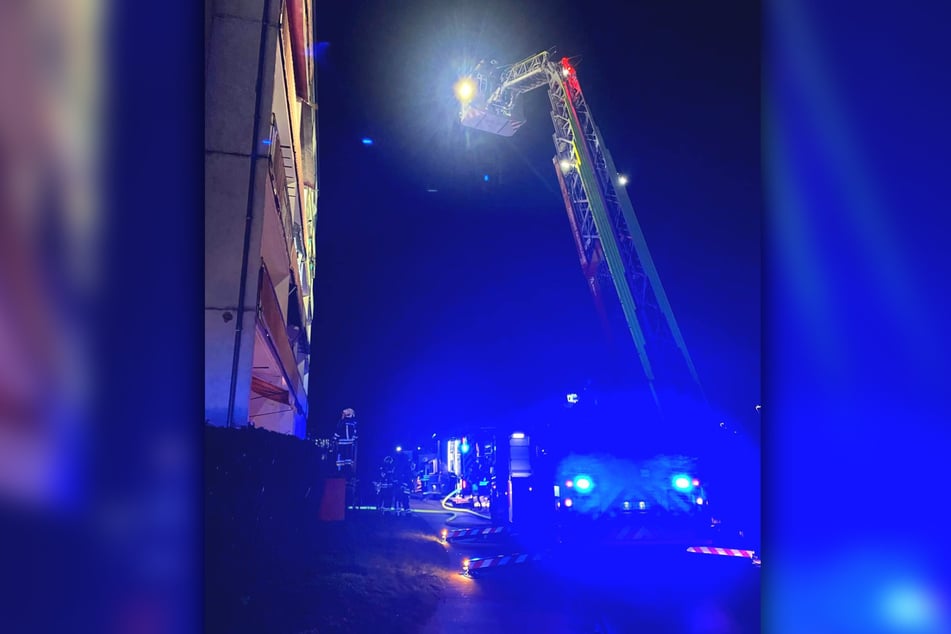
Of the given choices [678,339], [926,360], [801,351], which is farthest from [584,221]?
[926,360]

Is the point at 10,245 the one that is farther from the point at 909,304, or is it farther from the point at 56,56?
the point at 909,304

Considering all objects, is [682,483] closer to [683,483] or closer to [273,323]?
[683,483]

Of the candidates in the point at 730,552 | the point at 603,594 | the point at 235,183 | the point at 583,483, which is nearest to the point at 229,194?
the point at 235,183

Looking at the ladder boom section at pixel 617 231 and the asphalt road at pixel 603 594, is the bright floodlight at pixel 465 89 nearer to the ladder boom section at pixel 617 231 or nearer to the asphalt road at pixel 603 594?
the ladder boom section at pixel 617 231

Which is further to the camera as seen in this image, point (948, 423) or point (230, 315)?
point (230, 315)

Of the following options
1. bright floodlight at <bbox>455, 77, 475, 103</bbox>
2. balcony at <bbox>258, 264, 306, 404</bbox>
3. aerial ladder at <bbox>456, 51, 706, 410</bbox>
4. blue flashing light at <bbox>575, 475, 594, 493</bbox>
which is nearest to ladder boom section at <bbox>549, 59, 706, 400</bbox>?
aerial ladder at <bbox>456, 51, 706, 410</bbox>

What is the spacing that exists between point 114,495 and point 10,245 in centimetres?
115

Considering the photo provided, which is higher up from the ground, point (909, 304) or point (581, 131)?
point (581, 131)

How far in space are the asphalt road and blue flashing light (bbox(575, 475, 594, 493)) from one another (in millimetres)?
800

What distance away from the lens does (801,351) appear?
3.51 metres

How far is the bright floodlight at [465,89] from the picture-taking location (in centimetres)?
646

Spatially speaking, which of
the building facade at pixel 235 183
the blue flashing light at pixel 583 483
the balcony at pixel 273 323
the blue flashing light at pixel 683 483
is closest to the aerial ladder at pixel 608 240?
the blue flashing light at pixel 683 483

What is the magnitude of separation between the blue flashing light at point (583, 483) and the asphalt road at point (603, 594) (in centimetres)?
80

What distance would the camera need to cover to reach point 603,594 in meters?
6.04
